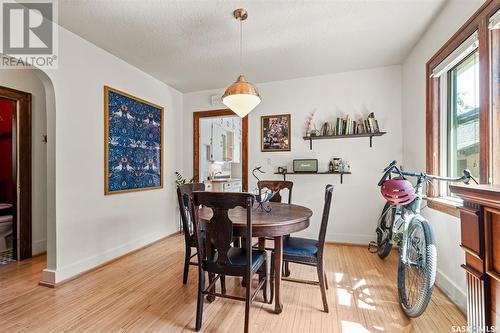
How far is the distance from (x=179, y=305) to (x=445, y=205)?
247cm

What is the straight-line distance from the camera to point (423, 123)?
2.68 metres

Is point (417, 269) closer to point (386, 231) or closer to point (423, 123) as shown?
point (386, 231)

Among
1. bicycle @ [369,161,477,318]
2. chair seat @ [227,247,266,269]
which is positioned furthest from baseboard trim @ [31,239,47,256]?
bicycle @ [369,161,477,318]

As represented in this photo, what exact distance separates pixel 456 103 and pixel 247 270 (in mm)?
2425

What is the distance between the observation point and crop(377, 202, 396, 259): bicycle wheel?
2.85m

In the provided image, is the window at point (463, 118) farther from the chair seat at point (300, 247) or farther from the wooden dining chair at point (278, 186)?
the wooden dining chair at point (278, 186)

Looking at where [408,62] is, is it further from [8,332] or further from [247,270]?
[8,332]

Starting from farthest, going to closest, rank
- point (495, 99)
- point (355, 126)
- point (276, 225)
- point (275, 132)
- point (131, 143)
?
1. point (275, 132)
2. point (355, 126)
3. point (131, 143)
4. point (276, 225)
5. point (495, 99)

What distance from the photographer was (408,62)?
3.09m

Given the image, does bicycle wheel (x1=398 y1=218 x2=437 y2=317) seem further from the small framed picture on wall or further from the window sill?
the small framed picture on wall

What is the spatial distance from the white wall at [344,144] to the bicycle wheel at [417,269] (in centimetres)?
156

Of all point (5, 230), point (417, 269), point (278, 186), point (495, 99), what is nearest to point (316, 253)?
point (417, 269)
